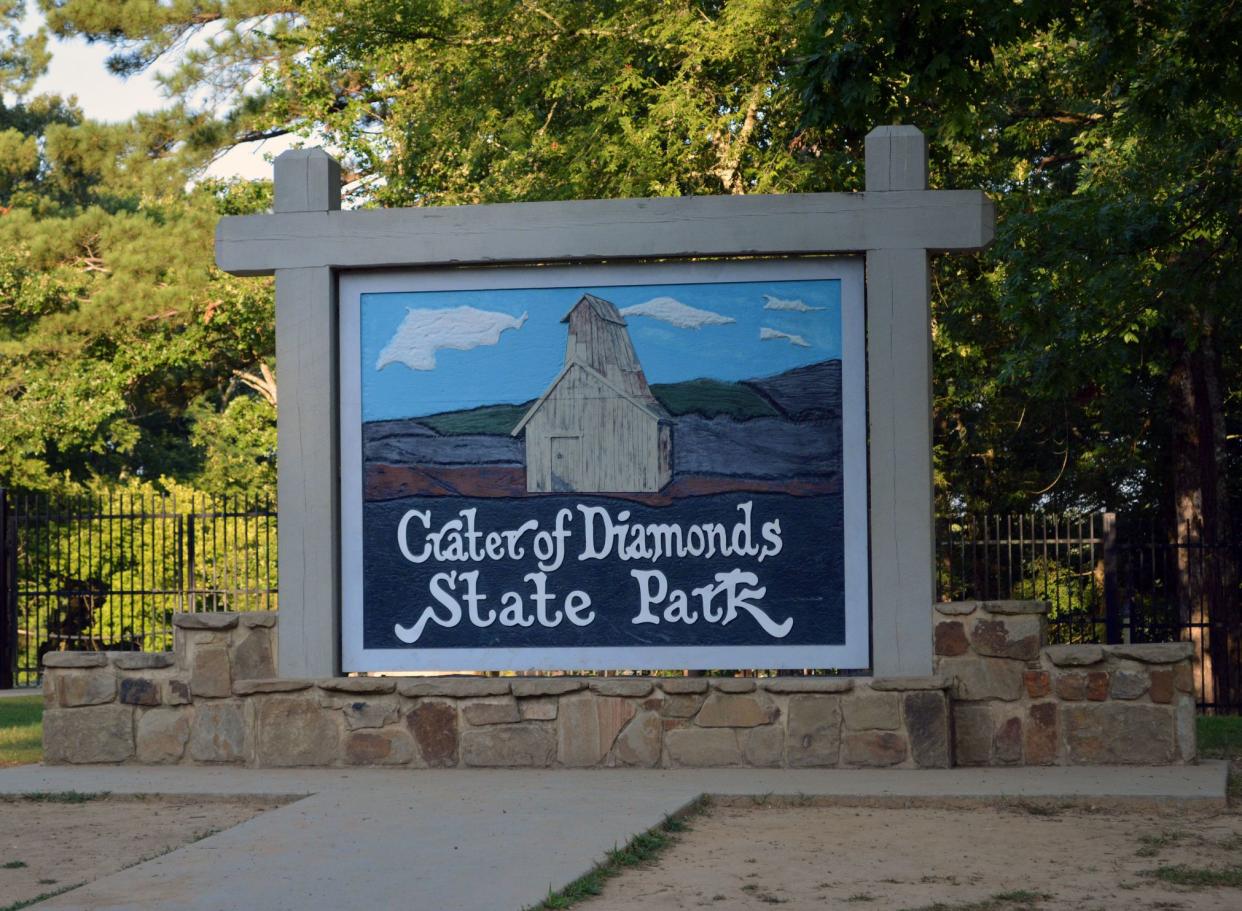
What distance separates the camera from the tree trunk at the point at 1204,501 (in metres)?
19.4

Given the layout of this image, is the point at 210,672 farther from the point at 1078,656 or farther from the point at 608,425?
the point at 1078,656

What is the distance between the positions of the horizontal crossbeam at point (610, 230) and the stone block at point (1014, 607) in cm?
219

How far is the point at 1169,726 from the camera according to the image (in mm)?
9203

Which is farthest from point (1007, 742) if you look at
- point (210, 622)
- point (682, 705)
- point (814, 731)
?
point (210, 622)

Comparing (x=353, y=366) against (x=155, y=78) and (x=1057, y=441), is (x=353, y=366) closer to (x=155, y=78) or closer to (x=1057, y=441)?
(x=1057, y=441)

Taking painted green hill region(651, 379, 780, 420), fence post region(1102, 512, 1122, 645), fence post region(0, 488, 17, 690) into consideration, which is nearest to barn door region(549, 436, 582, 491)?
painted green hill region(651, 379, 780, 420)

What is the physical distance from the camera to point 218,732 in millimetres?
9742

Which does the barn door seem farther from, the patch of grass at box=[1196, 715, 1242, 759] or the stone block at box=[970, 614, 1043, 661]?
the patch of grass at box=[1196, 715, 1242, 759]

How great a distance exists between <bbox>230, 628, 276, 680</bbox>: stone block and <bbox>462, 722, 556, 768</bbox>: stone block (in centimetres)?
139

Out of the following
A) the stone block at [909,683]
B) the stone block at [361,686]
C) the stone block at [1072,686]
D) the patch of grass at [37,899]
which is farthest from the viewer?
the stone block at [361,686]

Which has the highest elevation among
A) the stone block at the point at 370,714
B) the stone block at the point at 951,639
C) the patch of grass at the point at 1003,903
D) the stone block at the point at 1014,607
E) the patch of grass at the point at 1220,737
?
the stone block at the point at 1014,607

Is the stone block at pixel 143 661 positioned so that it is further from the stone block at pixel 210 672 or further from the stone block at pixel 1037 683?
the stone block at pixel 1037 683

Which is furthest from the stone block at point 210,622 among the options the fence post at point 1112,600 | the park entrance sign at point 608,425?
the fence post at point 1112,600

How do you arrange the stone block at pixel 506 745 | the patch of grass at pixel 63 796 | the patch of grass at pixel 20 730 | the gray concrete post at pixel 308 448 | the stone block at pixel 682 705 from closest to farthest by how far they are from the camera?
1. the patch of grass at pixel 63 796
2. the stone block at pixel 682 705
3. the stone block at pixel 506 745
4. the gray concrete post at pixel 308 448
5. the patch of grass at pixel 20 730
